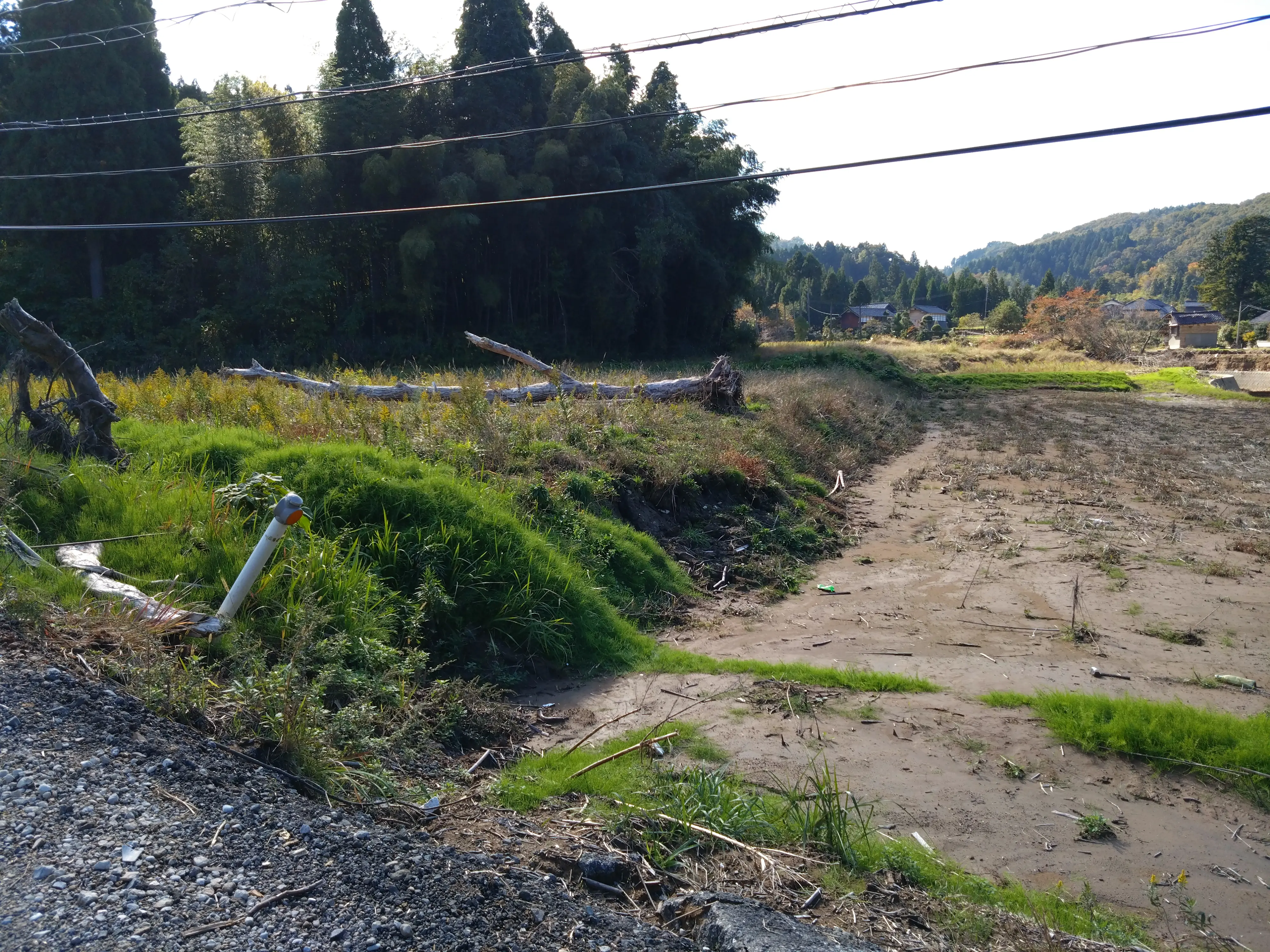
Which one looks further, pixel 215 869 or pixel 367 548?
pixel 367 548

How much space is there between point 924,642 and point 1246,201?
187 meters

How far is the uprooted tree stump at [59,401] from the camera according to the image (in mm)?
7305

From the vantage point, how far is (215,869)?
2893 millimetres

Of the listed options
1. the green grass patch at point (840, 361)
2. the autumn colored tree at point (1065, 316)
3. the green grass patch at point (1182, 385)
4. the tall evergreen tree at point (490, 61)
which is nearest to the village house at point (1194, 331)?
the autumn colored tree at point (1065, 316)

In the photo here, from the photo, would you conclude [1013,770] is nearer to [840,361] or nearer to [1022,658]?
[1022,658]

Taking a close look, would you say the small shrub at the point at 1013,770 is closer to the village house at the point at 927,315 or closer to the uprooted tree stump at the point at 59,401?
the uprooted tree stump at the point at 59,401

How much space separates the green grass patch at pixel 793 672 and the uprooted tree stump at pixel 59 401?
506 cm

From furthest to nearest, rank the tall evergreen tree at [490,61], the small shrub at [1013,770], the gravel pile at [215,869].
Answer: the tall evergreen tree at [490,61] → the small shrub at [1013,770] → the gravel pile at [215,869]

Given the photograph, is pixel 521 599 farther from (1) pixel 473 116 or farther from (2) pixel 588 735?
(1) pixel 473 116

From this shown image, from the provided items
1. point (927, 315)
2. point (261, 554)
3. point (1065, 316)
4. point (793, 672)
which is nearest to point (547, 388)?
point (793, 672)

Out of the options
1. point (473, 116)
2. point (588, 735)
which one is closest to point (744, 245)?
point (473, 116)

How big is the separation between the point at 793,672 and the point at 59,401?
6.73 metres

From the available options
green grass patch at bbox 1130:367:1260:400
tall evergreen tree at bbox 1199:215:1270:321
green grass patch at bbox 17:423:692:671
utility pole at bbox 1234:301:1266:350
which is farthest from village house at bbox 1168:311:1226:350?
green grass patch at bbox 17:423:692:671

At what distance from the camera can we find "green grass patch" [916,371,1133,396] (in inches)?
1251
